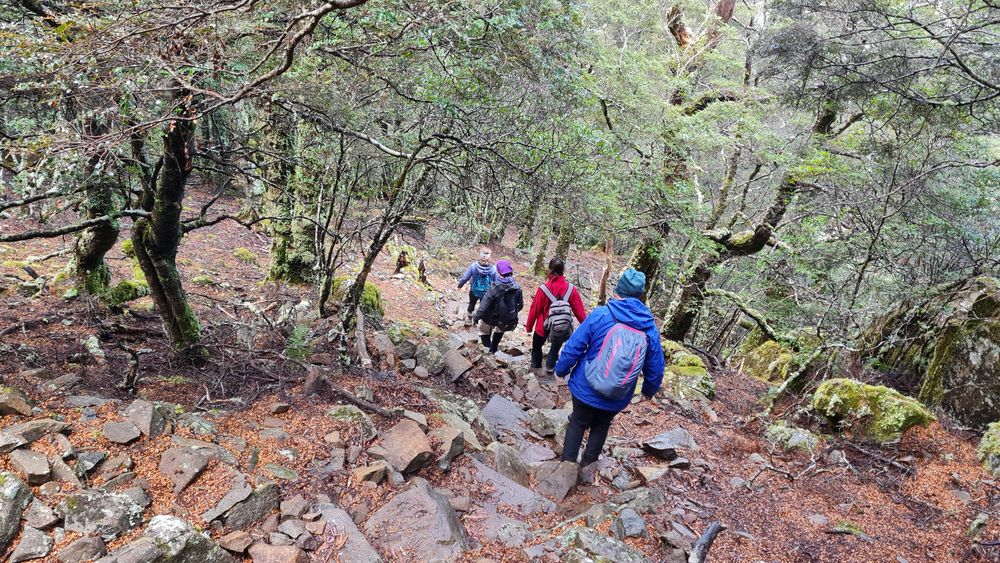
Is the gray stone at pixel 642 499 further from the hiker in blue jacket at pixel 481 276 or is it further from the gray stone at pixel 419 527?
the hiker in blue jacket at pixel 481 276

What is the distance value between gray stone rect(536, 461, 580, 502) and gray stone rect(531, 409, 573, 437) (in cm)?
122

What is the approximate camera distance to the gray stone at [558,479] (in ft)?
15.6

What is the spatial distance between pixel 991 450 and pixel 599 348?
16.0 ft

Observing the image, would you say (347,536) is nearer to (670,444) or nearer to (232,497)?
(232,497)

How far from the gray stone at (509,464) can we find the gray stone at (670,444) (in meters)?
1.82

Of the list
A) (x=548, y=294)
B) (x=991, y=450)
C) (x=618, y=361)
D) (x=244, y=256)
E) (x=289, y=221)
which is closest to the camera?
(x=618, y=361)

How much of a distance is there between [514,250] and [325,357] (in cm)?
2215

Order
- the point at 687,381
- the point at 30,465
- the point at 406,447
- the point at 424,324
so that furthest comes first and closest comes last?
the point at 424,324 → the point at 687,381 → the point at 406,447 → the point at 30,465

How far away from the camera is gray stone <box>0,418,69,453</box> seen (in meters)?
2.95

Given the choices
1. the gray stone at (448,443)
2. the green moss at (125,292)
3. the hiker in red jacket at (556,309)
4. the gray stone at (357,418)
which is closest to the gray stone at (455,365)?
the hiker in red jacket at (556,309)

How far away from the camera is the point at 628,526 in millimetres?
3842

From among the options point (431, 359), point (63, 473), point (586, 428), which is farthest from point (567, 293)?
point (63, 473)

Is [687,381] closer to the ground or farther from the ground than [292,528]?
closer to the ground

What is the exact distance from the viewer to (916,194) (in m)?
7.42
